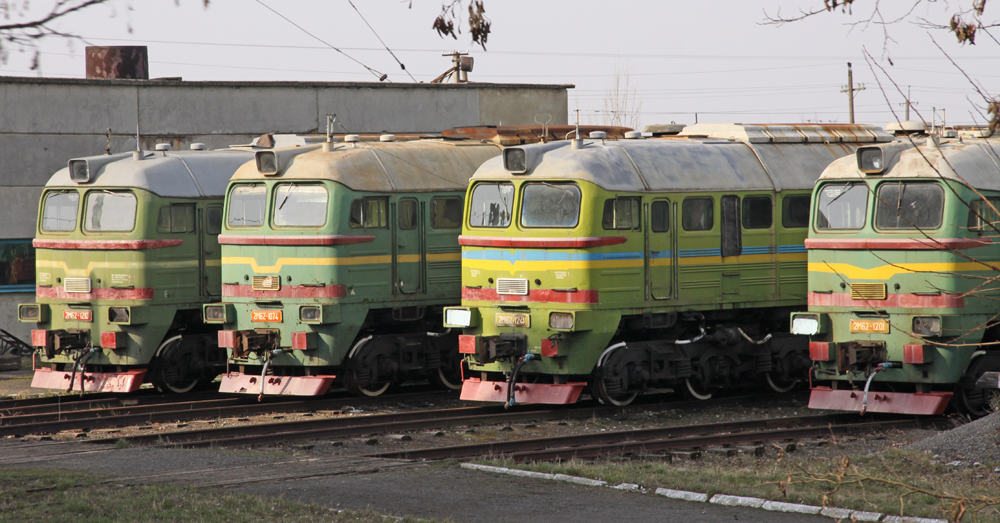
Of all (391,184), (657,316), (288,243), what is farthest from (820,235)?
(288,243)

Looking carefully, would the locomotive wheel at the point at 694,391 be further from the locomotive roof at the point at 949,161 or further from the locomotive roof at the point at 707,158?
the locomotive roof at the point at 949,161

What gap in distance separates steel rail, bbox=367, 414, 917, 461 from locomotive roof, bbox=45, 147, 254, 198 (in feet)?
22.4

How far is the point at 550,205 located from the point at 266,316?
12.7 feet

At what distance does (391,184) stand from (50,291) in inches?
196

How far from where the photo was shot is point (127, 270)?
1702 cm

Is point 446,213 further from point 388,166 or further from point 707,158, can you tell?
point 707,158

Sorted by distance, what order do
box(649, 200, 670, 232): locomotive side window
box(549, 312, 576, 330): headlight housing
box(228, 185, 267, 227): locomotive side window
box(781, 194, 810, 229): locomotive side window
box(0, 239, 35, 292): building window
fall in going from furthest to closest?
box(0, 239, 35, 292): building window, box(781, 194, 810, 229): locomotive side window, box(228, 185, 267, 227): locomotive side window, box(649, 200, 670, 232): locomotive side window, box(549, 312, 576, 330): headlight housing

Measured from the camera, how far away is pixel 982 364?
14172mm

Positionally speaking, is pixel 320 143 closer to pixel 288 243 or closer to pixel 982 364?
pixel 288 243

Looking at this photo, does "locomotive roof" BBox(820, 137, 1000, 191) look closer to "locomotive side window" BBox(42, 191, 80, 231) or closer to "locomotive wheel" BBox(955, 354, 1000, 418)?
"locomotive wheel" BBox(955, 354, 1000, 418)

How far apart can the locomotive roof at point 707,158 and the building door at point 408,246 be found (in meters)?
1.35

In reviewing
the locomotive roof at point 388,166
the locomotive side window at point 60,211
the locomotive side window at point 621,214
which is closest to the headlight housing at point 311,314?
the locomotive roof at point 388,166

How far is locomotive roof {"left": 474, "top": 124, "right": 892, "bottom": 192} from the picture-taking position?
1500 centimetres

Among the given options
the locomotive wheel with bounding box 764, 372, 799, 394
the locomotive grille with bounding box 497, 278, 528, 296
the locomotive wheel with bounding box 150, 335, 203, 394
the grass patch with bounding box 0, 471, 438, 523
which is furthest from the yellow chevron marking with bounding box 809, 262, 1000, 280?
the locomotive wheel with bounding box 150, 335, 203, 394
